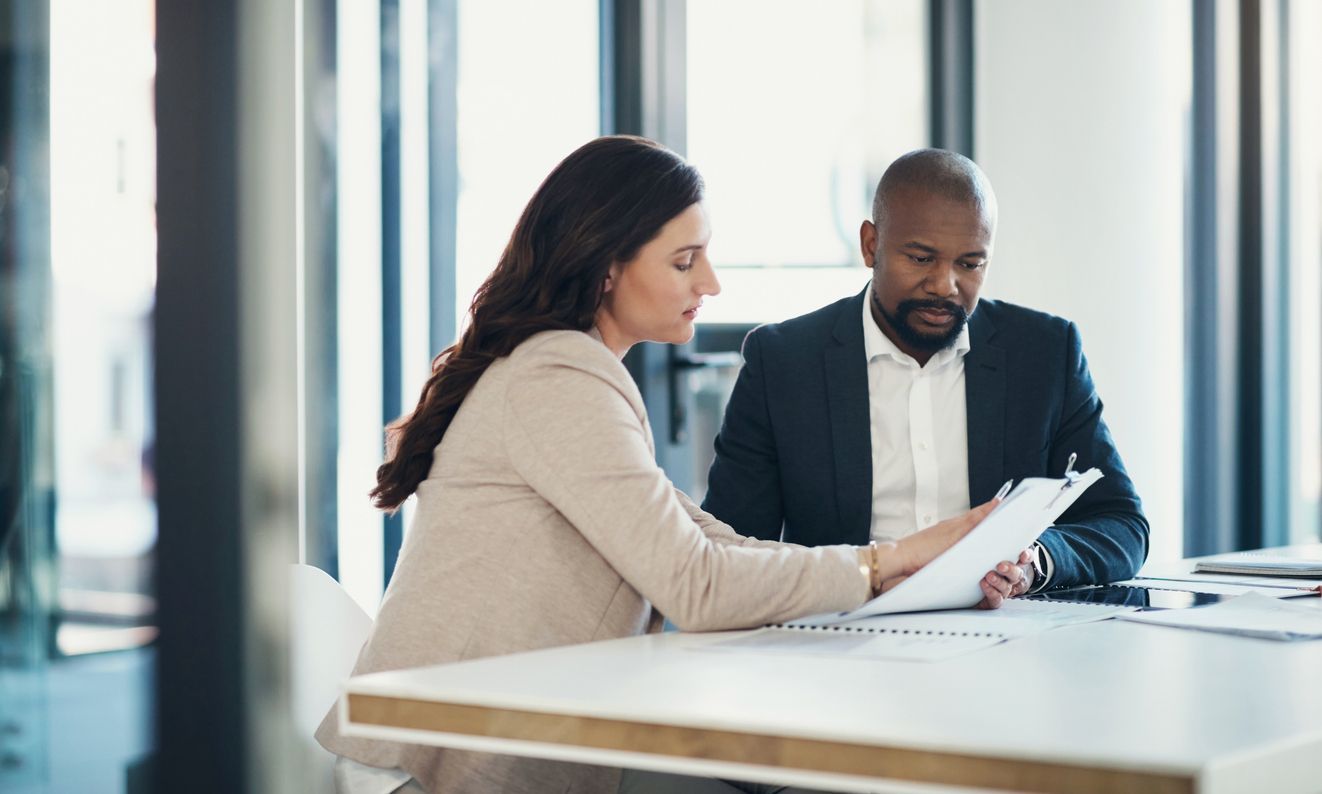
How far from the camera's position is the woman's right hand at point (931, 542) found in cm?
163

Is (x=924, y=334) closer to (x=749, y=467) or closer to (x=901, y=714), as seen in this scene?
(x=749, y=467)

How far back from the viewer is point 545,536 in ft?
5.23

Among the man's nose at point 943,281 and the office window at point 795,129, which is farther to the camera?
the office window at point 795,129

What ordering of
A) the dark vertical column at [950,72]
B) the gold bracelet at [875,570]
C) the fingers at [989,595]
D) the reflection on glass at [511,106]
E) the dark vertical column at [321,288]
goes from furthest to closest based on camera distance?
the dark vertical column at [950,72] < the reflection on glass at [511,106] < the dark vertical column at [321,288] < the fingers at [989,595] < the gold bracelet at [875,570]

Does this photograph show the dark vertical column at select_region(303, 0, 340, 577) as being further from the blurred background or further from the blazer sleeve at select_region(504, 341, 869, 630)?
the blazer sleeve at select_region(504, 341, 869, 630)

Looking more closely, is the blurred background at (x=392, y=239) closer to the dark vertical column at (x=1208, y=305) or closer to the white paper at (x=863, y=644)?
the dark vertical column at (x=1208, y=305)

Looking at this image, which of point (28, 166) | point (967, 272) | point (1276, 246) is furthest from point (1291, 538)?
point (28, 166)

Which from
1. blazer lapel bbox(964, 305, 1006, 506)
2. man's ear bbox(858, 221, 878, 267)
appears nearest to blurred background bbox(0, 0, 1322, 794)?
man's ear bbox(858, 221, 878, 267)

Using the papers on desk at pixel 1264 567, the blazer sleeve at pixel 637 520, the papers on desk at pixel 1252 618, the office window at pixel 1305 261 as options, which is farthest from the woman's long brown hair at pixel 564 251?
the office window at pixel 1305 261

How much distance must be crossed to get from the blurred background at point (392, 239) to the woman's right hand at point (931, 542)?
129 cm

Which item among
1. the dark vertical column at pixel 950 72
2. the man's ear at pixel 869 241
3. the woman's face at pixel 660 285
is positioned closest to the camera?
the woman's face at pixel 660 285

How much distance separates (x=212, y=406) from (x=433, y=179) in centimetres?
79

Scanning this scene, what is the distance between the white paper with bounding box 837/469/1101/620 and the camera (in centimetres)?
158

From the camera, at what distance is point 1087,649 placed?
143cm
